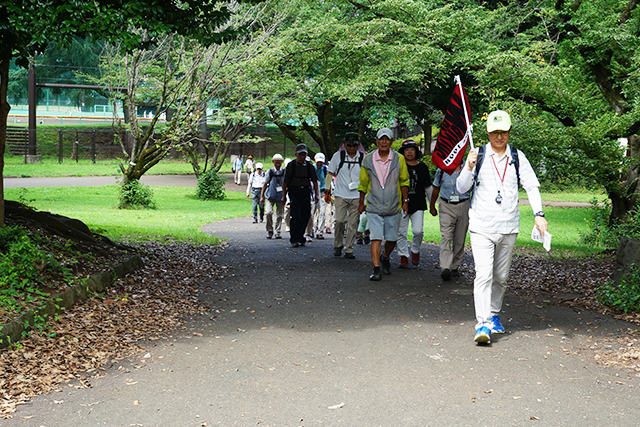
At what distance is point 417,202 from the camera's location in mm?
10266

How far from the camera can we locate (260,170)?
16641 mm

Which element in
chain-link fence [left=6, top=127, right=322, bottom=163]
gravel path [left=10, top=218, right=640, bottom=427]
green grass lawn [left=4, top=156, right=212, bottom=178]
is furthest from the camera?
chain-link fence [left=6, top=127, right=322, bottom=163]

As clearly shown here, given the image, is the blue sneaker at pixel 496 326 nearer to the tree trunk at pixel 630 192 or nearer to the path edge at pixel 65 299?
the path edge at pixel 65 299

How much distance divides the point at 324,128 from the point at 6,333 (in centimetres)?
2586

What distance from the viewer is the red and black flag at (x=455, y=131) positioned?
688 centimetres

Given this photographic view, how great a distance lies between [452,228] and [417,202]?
4.04 ft

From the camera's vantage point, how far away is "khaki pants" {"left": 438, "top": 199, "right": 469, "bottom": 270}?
908 cm

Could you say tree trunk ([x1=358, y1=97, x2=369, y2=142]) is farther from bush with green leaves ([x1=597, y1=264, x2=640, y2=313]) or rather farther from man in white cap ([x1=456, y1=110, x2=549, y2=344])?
man in white cap ([x1=456, y1=110, x2=549, y2=344])

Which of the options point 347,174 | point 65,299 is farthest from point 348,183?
point 65,299

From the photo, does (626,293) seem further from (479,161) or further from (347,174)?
(347,174)

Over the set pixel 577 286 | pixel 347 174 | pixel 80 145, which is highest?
pixel 80 145

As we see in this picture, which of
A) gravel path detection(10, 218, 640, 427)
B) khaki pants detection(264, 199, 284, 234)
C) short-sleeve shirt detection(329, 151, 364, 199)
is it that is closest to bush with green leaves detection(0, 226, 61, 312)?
gravel path detection(10, 218, 640, 427)

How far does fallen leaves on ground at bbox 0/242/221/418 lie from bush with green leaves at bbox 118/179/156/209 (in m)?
13.7

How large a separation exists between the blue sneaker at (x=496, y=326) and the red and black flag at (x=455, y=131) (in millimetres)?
1812
